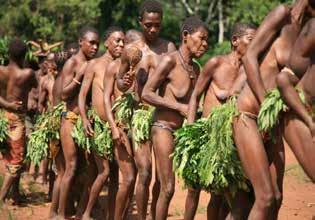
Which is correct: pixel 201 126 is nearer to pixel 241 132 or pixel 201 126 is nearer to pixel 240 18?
pixel 241 132

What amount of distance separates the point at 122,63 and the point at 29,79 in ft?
7.60

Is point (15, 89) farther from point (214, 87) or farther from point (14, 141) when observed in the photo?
point (214, 87)

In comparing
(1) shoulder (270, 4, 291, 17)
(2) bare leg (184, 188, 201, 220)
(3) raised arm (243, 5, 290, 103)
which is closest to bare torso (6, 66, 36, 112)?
(2) bare leg (184, 188, 201, 220)

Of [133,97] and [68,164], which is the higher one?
[133,97]

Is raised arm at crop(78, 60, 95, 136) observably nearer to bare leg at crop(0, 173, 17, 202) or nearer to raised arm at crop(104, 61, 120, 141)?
raised arm at crop(104, 61, 120, 141)

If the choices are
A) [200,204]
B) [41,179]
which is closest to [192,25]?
[200,204]

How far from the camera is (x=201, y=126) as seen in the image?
5.33m

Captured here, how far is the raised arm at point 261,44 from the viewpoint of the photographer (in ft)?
14.4

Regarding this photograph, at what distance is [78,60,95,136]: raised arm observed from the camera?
6.85 meters

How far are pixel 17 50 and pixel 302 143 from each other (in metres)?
4.92

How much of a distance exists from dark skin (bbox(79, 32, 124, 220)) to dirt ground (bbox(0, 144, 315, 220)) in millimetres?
905

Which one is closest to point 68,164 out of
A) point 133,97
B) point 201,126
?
point 133,97

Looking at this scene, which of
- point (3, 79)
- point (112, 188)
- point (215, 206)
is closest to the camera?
point (215, 206)

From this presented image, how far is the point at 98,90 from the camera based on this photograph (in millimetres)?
6922
